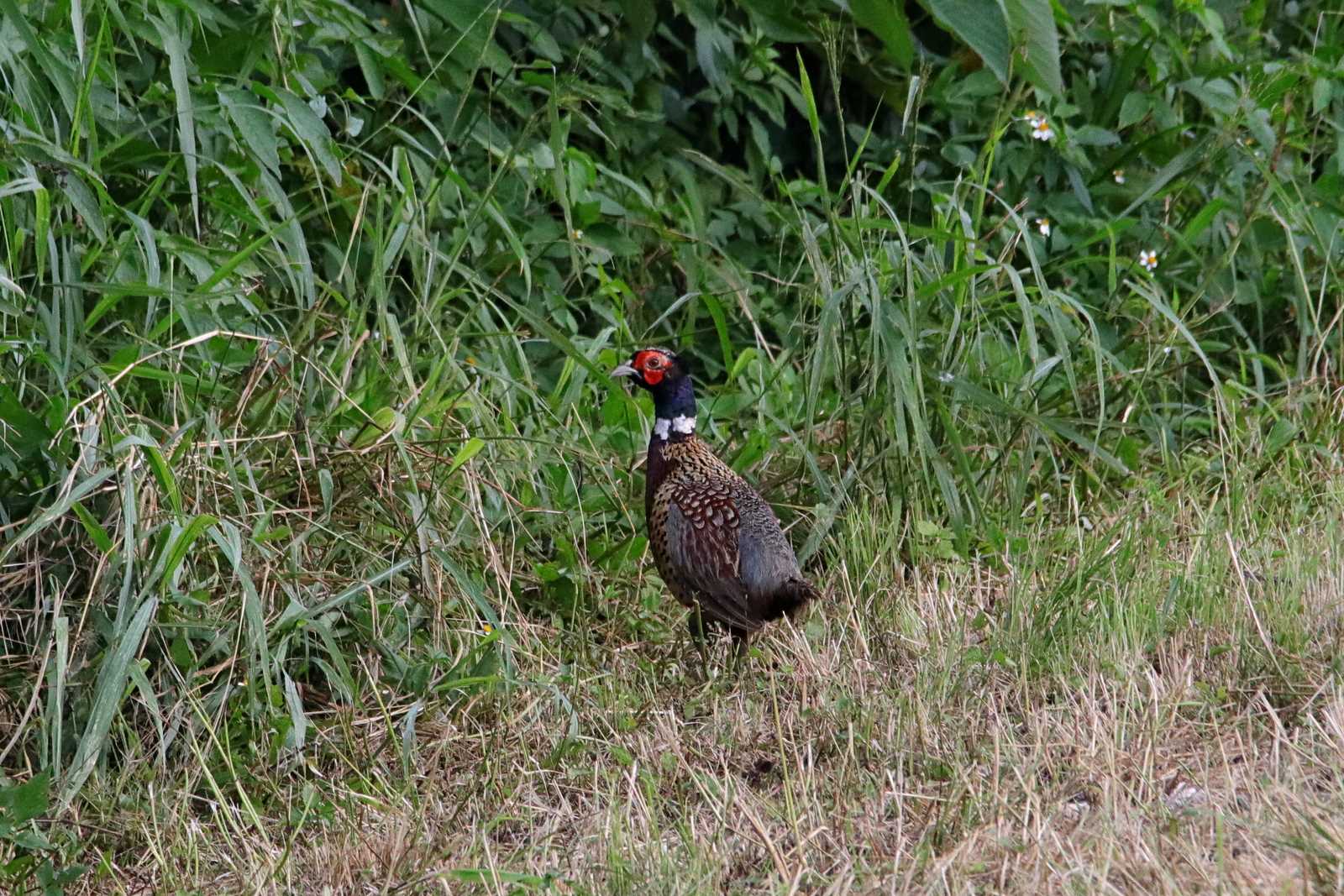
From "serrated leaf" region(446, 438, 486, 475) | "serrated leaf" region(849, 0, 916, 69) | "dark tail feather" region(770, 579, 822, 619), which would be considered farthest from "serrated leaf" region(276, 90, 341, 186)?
"serrated leaf" region(849, 0, 916, 69)

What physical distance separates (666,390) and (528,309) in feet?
1.82

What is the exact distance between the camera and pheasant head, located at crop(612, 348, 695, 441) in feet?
14.9

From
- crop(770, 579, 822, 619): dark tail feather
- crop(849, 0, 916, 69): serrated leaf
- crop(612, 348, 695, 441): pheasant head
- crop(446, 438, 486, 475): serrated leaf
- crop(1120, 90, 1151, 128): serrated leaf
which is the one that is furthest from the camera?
crop(1120, 90, 1151, 128): serrated leaf

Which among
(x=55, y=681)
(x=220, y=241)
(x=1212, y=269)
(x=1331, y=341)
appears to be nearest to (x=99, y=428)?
(x=55, y=681)

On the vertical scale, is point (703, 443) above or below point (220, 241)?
below

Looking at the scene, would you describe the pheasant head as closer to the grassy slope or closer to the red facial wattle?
the red facial wattle

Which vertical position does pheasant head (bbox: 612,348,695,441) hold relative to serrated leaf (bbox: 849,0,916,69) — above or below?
below

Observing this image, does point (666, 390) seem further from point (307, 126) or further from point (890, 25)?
point (890, 25)

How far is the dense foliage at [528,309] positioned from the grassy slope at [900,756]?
14cm

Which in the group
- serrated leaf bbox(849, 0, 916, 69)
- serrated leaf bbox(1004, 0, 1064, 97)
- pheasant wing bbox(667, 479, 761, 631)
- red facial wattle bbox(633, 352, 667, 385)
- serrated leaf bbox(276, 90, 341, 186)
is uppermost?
serrated leaf bbox(1004, 0, 1064, 97)

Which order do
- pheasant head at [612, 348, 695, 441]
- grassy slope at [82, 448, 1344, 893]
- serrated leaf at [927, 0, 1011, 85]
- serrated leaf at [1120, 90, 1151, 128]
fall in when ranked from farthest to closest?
1. serrated leaf at [1120, 90, 1151, 128]
2. pheasant head at [612, 348, 695, 441]
3. grassy slope at [82, 448, 1344, 893]
4. serrated leaf at [927, 0, 1011, 85]

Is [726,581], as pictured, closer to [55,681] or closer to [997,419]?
[997,419]

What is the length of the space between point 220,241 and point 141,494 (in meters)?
1.02

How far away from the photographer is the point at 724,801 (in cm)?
304
